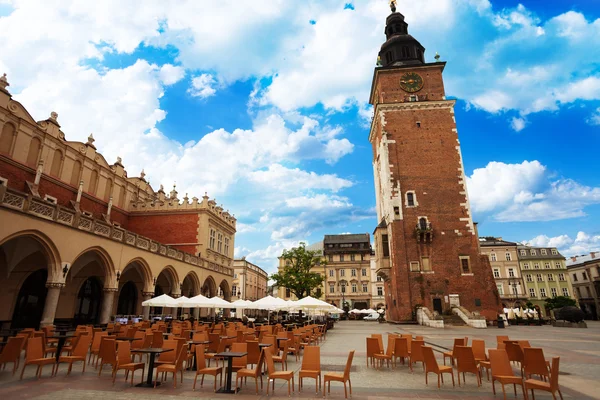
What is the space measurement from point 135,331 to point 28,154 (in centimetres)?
1674

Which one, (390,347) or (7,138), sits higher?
(7,138)

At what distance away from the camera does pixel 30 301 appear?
20438 mm

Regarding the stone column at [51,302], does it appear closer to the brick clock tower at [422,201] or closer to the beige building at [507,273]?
the brick clock tower at [422,201]

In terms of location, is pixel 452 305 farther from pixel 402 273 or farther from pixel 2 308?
pixel 2 308

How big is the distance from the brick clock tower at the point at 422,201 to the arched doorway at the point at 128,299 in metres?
23.8

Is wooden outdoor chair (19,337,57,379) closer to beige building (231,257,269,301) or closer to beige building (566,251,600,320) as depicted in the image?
beige building (231,257,269,301)

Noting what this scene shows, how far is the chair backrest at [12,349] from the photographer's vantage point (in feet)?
27.0

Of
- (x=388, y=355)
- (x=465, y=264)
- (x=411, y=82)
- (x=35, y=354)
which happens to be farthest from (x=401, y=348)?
(x=411, y=82)

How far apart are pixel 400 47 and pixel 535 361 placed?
140 feet

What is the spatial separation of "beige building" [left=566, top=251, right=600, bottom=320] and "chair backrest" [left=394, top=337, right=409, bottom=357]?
7020cm

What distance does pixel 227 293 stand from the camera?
121 feet

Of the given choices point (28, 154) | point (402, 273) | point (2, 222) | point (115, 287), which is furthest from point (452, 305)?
point (28, 154)

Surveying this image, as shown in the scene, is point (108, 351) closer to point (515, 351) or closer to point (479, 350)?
point (479, 350)

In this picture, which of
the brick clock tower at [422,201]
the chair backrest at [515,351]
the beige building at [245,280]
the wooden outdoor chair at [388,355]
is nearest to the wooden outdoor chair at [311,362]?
the wooden outdoor chair at [388,355]
